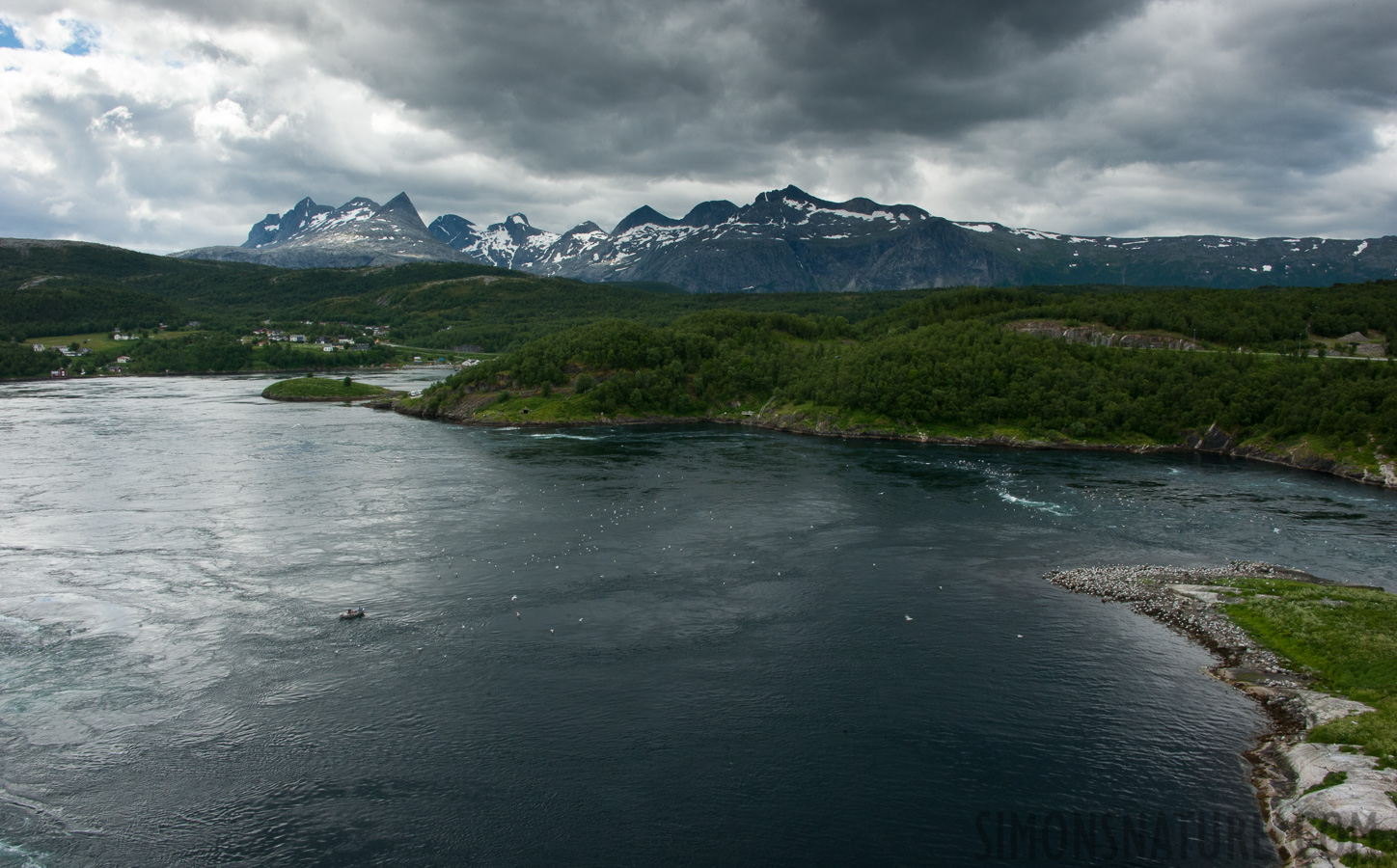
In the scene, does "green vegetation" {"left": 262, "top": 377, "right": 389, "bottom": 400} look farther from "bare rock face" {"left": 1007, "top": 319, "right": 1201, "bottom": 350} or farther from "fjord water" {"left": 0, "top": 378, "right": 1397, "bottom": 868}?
"bare rock face" {"left": 1007, "top": 319, "right": 1201, "bottom": 350}

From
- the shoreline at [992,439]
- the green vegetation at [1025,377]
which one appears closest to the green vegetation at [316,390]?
the shoreline at [992,439]

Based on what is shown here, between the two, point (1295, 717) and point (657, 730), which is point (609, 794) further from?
point (1295, 717)

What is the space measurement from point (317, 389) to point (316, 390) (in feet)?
1.85

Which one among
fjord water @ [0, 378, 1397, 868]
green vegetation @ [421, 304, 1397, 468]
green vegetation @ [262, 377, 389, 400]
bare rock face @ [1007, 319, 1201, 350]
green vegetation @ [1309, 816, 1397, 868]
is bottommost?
fjord water @ [0, 378, 1397, 868]

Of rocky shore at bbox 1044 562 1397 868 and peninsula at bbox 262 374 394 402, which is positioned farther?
peninsula at bbox 262 374 394 402

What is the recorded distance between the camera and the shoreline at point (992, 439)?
320 feet

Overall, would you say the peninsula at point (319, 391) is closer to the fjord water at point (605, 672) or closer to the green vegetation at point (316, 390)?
the green vegetation at point (316, 390)

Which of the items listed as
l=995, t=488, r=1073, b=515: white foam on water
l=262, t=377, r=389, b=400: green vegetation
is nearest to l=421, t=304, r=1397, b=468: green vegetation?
l=262, t=377, r=389, b=400: green vegetation

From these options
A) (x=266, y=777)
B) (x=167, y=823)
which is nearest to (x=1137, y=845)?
(x=266, y=777)

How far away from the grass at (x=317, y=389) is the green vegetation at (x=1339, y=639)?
175528 millimetres

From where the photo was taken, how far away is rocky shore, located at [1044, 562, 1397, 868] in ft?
92.3

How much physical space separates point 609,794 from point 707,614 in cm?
1971

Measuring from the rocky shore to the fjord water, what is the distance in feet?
4.48

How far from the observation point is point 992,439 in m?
125
